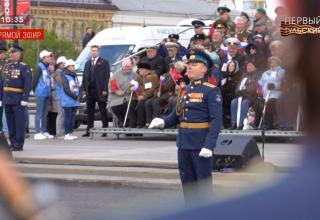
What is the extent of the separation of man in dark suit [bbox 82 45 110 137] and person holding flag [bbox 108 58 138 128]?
1.18 ft

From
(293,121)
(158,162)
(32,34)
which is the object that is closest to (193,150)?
(158,162)

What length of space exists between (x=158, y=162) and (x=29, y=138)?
6318 mm

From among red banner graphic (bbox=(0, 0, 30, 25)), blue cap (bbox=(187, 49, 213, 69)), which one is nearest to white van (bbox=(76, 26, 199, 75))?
red banner graphic (bbox=(0, 0, 30, 25))

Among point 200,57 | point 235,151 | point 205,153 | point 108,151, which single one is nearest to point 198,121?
point 205,153

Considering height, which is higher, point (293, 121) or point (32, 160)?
point (293, 121)

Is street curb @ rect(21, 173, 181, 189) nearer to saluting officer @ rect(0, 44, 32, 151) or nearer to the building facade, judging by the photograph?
saluting officer @ rect(0, 44, 32, 151)

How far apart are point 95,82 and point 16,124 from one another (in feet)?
10.9

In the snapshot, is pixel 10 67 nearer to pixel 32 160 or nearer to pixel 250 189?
pixel 32 160

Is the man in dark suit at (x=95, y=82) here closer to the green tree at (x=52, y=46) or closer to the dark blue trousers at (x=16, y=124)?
the dark blue trousers at (x=16, y=124)

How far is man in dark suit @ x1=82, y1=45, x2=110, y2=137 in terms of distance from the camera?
1923 cm

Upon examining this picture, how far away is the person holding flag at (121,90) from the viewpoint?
18.7m

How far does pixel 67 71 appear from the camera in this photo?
18.8m

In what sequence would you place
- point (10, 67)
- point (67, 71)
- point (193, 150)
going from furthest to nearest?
point (67, 71) < point (10, 67) < point (193, 150)

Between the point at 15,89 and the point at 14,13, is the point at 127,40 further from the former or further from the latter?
the point at 15,89
